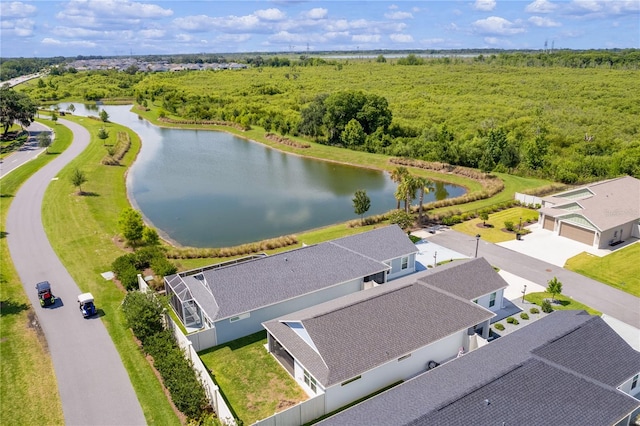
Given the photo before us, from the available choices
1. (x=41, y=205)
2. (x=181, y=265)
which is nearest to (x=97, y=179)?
(x=41, y=205)

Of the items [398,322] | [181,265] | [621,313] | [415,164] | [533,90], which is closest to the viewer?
[398,322]

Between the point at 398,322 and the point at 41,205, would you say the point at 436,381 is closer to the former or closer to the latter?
the point at 398,322


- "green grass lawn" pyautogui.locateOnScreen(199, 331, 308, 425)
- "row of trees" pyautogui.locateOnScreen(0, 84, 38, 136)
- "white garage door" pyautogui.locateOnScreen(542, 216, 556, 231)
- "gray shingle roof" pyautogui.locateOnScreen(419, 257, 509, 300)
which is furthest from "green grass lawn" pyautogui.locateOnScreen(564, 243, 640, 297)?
"row of trees" pyautogui.locateOnScreen(0, 84, 38, 136)

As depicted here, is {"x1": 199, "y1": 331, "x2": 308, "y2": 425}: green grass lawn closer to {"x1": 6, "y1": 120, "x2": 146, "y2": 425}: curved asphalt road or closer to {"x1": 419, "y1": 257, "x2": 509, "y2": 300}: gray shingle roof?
{"x1": 6, "y1": 120, "x2": 146, "y2": 425}: curved asphalt road

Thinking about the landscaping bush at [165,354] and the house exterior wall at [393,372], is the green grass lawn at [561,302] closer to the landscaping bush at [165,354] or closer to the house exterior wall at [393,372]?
the house exterior wall at [393,372]

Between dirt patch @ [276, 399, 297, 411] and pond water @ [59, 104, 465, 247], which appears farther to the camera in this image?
pond water @ [59, 104, 465, 247]

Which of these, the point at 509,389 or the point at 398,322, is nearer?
the point at 509,389
